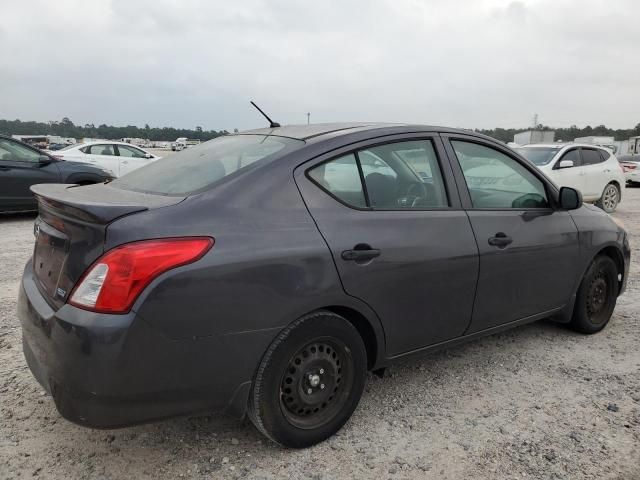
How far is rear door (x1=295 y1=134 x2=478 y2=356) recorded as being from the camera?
2.47 metres

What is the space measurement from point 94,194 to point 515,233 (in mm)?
2427

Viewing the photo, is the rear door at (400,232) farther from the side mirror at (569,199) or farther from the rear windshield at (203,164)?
the side mirror at (569,199)

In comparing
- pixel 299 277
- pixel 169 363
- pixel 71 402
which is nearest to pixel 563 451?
pixel 299 277

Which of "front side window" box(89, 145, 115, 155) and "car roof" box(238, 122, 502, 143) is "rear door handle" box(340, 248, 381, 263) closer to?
"car roof" box(238, 122, 502, 143)

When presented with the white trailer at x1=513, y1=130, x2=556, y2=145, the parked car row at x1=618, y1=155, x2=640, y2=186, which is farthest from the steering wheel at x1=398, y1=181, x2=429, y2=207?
the white trailer at x1=513, y1=130, x2=556, y2=145

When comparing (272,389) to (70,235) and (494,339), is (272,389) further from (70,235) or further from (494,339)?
(494,339)

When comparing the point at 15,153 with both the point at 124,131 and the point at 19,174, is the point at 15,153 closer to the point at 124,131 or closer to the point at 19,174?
the point at 19,174

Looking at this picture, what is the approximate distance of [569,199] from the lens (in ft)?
11.5

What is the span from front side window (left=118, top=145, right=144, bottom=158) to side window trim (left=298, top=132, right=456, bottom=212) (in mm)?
12396

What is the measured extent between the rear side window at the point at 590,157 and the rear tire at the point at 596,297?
8099 millimetres

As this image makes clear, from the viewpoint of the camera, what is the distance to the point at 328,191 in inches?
99.1

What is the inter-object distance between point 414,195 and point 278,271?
106cm

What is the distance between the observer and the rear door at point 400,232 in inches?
97.3

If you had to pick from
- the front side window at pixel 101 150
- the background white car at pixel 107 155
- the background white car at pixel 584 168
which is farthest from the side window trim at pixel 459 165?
the front side window at pixel 101 150
